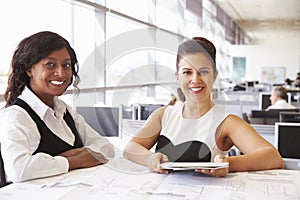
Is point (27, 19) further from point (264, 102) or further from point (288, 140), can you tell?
point (264, 102)

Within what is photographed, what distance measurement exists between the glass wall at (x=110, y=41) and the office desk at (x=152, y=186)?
0.47 m

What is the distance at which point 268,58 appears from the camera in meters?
16.3

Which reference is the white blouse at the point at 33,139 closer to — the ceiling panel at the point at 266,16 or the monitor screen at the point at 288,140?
the monitor screen at the point at 288,140

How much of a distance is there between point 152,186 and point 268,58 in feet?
50.6

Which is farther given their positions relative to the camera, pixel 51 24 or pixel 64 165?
pixel 51 24

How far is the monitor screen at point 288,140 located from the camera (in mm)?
2785

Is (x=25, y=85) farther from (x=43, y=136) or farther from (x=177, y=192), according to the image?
(x=177, y=192)

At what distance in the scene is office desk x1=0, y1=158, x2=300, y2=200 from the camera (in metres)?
1.48

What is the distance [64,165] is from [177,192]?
544mm

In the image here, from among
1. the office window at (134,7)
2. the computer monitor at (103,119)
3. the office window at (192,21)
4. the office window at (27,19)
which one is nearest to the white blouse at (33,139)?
the computer monitor at (103,119)

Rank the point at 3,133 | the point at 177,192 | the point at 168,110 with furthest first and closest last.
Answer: the point at 168,110, the point at 3,133, the point at 177,192

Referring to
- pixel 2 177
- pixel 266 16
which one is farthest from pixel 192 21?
pixel 2 177

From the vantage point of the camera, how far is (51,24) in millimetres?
4441

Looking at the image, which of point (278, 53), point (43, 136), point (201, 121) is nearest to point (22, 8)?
point (43, 136)
